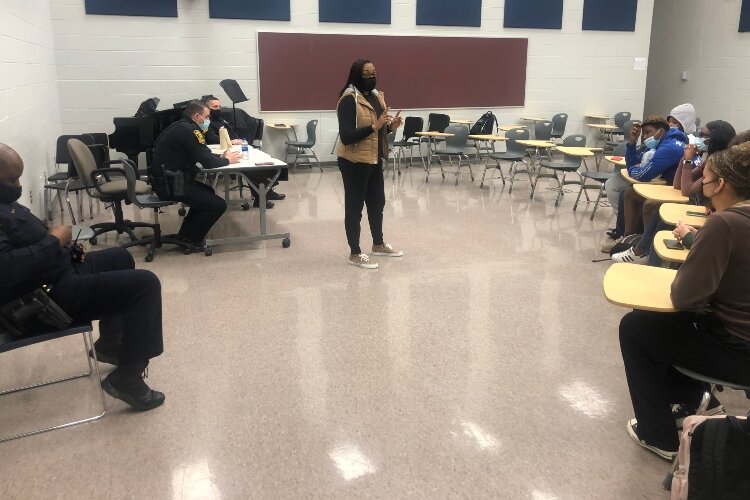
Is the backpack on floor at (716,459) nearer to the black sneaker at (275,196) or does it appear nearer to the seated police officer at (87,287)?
the seated police officer at (87,287)

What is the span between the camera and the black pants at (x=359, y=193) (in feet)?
14.5

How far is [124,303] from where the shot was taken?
2.42 meters

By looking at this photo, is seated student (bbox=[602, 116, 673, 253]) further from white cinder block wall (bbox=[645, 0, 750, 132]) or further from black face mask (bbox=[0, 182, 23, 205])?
white cinder block wall (bbox=[645, 0, 750, 132])

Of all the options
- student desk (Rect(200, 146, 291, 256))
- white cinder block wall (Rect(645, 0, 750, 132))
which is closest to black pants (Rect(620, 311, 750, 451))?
student desk (Rect(200, 146, 291, 256))

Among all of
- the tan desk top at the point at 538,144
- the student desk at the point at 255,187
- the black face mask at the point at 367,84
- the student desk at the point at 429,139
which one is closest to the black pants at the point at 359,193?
the black face mask at the point at 367,84

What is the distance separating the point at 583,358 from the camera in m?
3.15

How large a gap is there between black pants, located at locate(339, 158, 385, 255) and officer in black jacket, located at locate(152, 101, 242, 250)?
117 cm

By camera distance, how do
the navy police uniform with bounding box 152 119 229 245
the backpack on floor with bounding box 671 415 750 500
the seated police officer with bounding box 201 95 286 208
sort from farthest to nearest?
the seated police officer with bounding box 201 95 286 208
the navy police uniform with bounding box 152 119 229 245
the backpack on floor with bounding box 671 415 750 500

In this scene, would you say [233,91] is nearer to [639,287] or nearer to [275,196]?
[275,196]

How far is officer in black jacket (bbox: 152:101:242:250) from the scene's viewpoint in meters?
4.77

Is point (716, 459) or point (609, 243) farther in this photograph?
point (609, 243)

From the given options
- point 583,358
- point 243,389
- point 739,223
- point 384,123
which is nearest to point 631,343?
point 739,223

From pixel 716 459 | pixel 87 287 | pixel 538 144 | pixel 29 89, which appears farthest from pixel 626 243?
pixel 29 89

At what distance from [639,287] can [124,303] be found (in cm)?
203
